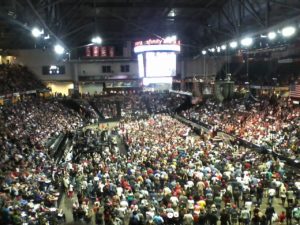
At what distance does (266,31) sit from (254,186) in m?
9.93

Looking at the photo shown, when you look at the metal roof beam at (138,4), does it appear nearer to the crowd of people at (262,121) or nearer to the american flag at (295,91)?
the crowd of people at (262,121)

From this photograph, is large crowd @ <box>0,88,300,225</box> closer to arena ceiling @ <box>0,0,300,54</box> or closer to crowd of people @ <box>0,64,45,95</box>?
crowd of people @ <box>0,64,45,95</box>

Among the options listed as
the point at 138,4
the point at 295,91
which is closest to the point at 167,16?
the point at 138,4

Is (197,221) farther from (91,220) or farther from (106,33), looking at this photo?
(106,33)

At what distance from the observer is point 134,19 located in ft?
129

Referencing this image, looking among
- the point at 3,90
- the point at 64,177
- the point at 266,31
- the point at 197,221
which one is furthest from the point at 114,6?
the point at 197,221

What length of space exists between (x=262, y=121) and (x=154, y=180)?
1508 centimetres

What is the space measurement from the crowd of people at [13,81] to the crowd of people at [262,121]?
17.9 m

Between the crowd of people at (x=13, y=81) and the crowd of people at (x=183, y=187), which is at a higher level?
the crowd of people at (x=13, y=81)

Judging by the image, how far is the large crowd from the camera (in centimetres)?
1420

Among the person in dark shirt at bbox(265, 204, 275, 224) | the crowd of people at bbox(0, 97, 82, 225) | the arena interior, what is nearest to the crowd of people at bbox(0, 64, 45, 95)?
the arena interior

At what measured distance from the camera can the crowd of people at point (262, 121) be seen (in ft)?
80.9

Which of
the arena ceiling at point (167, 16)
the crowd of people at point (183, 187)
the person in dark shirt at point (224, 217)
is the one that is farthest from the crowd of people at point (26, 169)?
the arena ceiling at point (167, 16)

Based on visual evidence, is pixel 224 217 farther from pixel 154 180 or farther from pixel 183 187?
pixel 154 180
